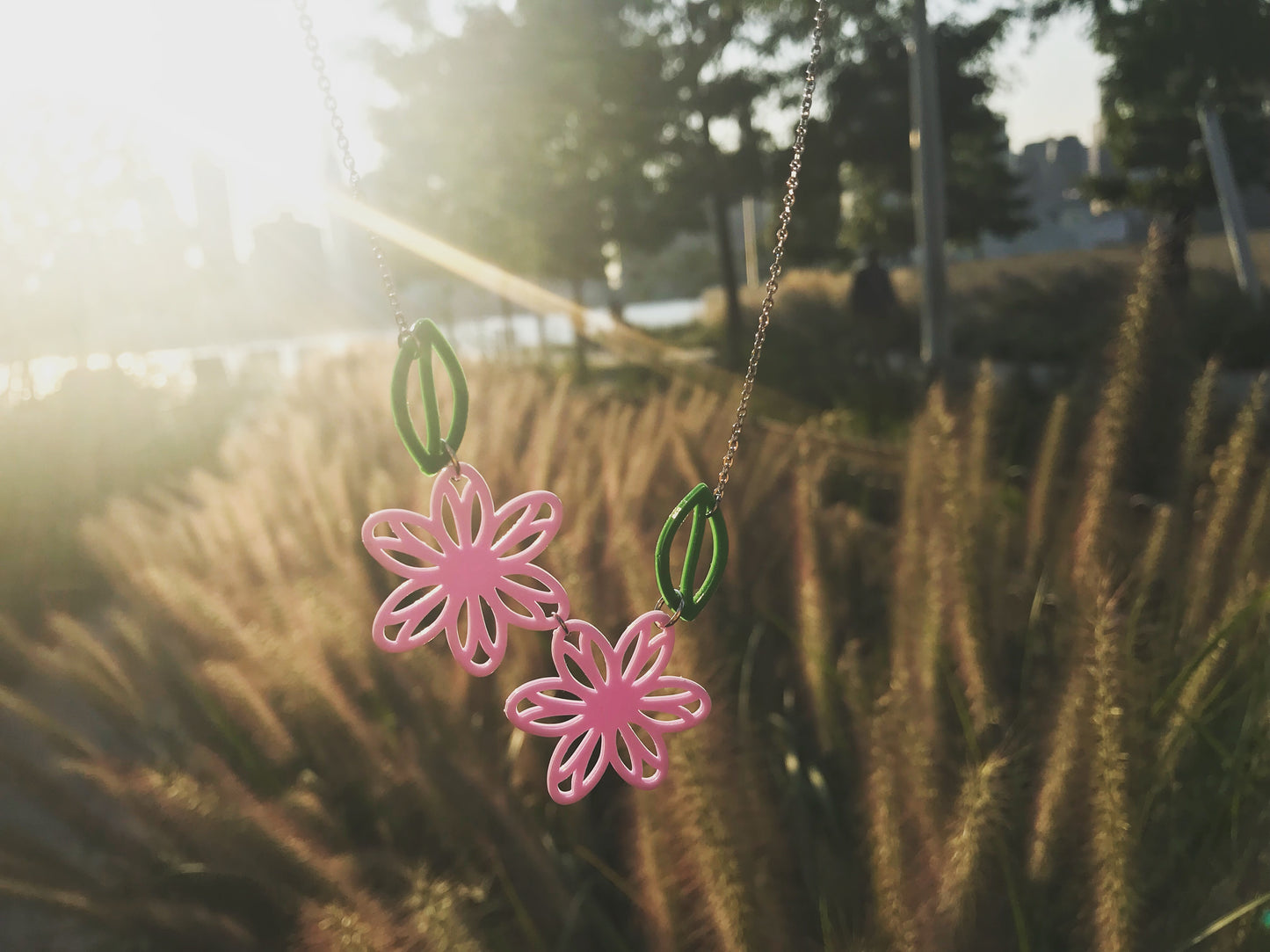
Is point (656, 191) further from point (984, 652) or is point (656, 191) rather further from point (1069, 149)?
point (984, 652)

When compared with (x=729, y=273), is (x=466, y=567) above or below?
below

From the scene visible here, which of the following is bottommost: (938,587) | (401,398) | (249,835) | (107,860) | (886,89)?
(107,860)

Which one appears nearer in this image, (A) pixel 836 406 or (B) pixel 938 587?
(B) pixel 938 587

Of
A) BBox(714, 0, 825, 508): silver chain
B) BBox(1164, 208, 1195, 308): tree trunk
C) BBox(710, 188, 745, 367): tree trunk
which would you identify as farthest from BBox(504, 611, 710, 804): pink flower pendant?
BBox(710, 188, 745, 367): tree trunk

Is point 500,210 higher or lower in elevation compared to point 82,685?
higher

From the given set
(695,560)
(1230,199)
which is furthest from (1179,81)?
(695,560)

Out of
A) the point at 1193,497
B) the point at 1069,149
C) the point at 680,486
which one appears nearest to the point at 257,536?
the point at 680,486

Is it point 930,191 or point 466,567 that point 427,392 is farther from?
point 930,191
